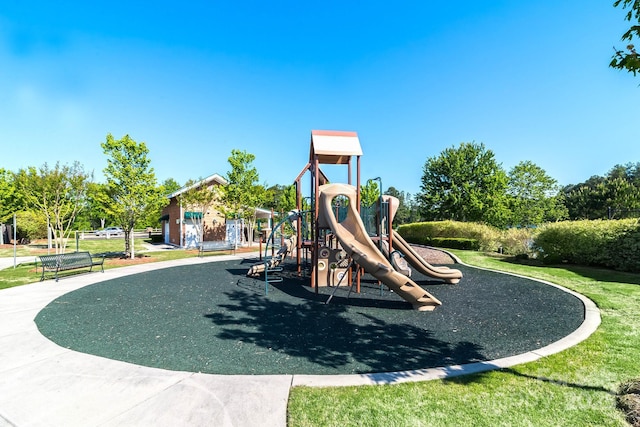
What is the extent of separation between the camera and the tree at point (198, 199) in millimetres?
24250

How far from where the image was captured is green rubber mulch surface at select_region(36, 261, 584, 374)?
4.81 metres

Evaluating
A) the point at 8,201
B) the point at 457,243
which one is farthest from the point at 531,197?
the point at 8,201

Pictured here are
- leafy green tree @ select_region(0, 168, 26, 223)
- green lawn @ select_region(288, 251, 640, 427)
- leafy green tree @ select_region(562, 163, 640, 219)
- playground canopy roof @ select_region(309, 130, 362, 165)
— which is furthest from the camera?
leafy green tree @ select_region(562, 163, 640, 219)

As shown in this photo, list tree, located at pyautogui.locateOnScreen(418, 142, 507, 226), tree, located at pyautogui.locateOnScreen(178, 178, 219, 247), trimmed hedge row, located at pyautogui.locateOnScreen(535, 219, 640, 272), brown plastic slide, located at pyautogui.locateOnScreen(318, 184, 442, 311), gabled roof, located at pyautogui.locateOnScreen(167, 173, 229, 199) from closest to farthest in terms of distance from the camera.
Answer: brown plastic slide, located at pyautogui.locateOnScreen(318, 184, 442, 311), trimmed hedge row, located at pyautogui.locateOnScreen(535, 219, 640, 272), tree, located at pyautogui.locateOnScreen(178, 178, 219, 247), gabled roof, located at pyautogui.locateOnScreen(167, 173, 229, 199), tree, located at pyautogui.locateOnScreen(418, 142, 507, 226)

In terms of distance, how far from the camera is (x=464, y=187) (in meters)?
36.8

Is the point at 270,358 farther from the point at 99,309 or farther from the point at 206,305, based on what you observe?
the point at 99,309

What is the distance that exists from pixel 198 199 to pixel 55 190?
34.7ft

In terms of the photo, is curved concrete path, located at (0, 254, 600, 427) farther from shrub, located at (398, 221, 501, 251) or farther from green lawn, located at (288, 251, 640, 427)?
shrub, located at (398, 221, 501, 251)

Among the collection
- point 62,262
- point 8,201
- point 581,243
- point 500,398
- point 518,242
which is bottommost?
point 500,398

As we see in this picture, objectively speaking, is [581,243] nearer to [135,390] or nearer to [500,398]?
[500,398]

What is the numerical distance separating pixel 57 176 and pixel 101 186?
3.16m

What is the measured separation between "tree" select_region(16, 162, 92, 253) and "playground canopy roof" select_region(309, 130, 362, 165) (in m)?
12.8

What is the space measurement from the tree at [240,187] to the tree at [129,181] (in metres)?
7.71

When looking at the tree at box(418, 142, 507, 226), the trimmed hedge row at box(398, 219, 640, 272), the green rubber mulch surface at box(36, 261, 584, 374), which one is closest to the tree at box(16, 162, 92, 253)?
the green rubber mulch surface at box(36, 261, 584, 374)
